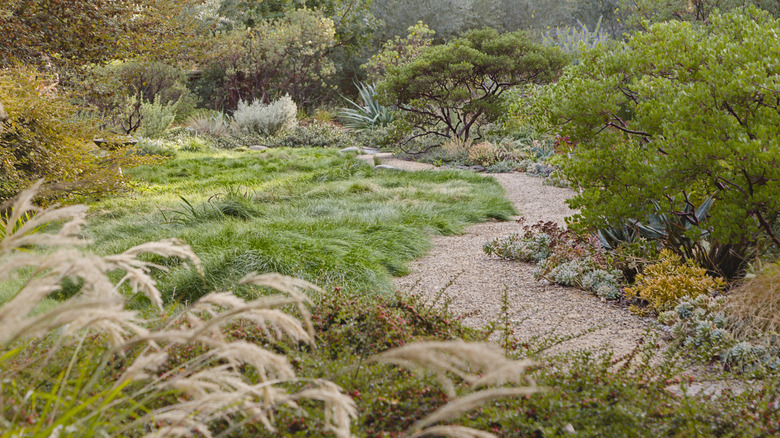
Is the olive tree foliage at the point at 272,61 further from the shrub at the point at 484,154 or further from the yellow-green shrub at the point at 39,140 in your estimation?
the yellow-green shrub at the point at 39,140

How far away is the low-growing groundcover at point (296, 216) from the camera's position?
416cm

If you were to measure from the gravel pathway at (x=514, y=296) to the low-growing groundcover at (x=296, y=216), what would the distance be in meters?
0.27

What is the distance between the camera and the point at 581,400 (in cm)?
193

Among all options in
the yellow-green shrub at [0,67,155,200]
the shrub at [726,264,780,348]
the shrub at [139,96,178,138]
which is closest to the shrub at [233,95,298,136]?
the shrub at [139,96,178,138]

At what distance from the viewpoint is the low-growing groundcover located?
416 centimetres

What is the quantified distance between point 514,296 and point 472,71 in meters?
7.49

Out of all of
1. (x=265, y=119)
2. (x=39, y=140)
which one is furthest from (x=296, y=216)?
(x=265, y=119)

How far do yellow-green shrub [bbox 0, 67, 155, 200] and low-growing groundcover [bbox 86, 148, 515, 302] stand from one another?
667 mm

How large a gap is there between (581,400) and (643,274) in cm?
250

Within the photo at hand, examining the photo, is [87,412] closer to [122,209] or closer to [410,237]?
[410,237]

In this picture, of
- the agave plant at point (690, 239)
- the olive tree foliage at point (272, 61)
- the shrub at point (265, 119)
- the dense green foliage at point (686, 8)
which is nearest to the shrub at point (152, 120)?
the shrub at point (265, 119)

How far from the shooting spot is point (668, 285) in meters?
3.67

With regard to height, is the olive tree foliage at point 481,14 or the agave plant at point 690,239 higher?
the olive tree foliage at point 481,14

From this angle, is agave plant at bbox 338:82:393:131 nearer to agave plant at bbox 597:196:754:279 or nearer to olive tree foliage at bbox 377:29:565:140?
olive tree foliage at bbox 377:29:565:140
